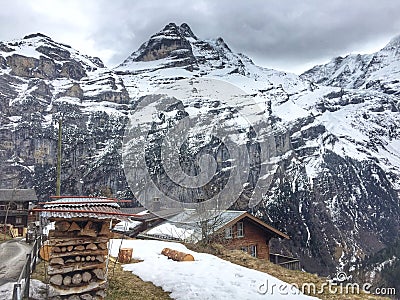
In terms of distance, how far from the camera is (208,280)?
9.77 meters

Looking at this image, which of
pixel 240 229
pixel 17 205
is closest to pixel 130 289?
pixel 240 229

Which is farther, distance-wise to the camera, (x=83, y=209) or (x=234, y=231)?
(x=234, y=231)

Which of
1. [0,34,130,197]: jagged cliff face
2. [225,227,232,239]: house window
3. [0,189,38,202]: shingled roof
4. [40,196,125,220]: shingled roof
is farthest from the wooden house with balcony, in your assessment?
[0,34,130,197]: jagged cliff face

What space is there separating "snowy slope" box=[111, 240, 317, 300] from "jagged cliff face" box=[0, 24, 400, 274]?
64.2m

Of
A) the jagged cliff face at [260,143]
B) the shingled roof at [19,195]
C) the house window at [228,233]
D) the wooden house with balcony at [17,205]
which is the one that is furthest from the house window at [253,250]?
the jagged cliff face at [260,143]

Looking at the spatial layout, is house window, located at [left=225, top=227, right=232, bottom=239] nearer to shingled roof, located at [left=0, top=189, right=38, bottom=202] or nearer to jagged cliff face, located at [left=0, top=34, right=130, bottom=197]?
shingled roof, located at [left=0, top=189, right=38, bottom=202]

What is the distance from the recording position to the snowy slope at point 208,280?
8922mm

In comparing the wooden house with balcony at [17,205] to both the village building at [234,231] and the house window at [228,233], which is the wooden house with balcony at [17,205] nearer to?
the village building at [234,231]

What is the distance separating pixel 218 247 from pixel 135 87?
150 meters

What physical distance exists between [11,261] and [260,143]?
106 meters

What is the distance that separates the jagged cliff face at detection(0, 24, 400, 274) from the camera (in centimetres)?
10175

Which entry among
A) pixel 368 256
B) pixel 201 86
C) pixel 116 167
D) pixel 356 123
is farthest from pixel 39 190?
pixel 356 123

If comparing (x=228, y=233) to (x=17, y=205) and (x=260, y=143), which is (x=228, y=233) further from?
(x=260, y=143)

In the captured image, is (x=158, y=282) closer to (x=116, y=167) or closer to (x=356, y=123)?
(x=116, y=167)
